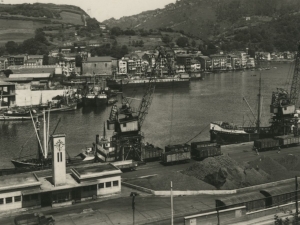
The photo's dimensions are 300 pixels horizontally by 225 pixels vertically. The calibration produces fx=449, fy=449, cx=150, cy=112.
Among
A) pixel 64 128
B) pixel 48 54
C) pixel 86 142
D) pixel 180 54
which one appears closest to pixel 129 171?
pixel 86 142

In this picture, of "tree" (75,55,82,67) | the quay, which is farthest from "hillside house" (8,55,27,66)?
the quay

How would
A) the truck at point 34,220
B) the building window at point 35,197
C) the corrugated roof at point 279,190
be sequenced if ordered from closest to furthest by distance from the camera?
1. the truck at point 34,220
2. the corrugated roof at point 279,190
3. the building window at point 35,197

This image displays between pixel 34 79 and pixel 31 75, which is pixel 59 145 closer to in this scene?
pixel 34 79

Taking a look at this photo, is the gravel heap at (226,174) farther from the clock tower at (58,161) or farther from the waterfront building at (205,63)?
the waterfront building at (205,63)

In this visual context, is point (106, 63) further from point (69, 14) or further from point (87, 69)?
point (69, 14)

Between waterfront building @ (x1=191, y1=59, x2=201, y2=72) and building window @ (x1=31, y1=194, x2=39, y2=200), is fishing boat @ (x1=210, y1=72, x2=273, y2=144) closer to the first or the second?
building window @ (x1=31, y1=194, x2=39, y2=200)

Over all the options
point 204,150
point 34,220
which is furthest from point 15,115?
point 34,220

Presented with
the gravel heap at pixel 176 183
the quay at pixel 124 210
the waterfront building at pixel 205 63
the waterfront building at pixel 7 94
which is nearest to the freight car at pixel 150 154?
the gravel heap at pixel 176 183
